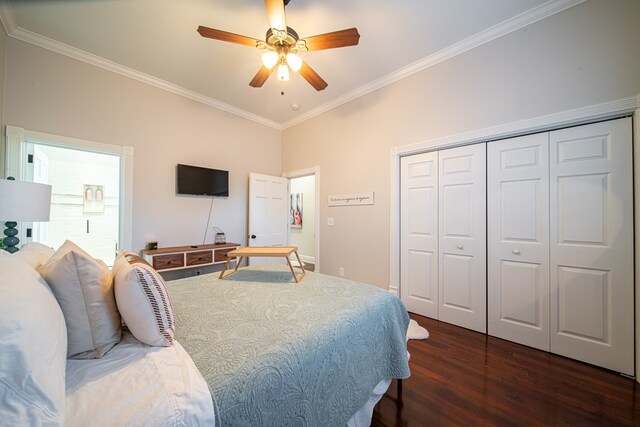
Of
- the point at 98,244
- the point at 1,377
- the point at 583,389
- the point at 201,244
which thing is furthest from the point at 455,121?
the point at 98,244

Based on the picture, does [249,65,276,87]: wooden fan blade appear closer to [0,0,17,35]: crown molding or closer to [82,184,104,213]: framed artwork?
[0,0,17,35]: crown molding

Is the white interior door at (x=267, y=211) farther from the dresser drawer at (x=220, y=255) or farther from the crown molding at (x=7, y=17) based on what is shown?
the crown molding at (x=7, y=17)

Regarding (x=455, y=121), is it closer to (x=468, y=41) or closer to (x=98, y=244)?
(x=468, y=41)

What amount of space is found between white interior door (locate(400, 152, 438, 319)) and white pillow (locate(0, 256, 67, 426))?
2894mm

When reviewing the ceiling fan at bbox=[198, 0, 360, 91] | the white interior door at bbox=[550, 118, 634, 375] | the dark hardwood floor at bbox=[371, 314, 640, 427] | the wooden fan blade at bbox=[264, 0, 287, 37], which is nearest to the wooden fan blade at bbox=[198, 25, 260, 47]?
the ceiling fan at bbox=[198, 0, 360, 91]

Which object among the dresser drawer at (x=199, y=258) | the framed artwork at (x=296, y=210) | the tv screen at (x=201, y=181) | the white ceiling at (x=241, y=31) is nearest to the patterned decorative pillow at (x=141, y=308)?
the white ceiling at (x=241, y=31)

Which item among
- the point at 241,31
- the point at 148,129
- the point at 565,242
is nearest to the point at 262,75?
the point at 241,31

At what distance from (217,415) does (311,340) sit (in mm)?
421

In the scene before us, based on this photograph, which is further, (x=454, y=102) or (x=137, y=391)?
(x=454, y=102)

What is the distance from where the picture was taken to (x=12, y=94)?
7.41 feet

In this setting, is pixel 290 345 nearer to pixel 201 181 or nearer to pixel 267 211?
pixel 201 181

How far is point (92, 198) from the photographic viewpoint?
14.1 feet

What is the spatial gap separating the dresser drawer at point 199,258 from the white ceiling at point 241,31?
2260 millimetres

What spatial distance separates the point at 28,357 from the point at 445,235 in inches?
116
